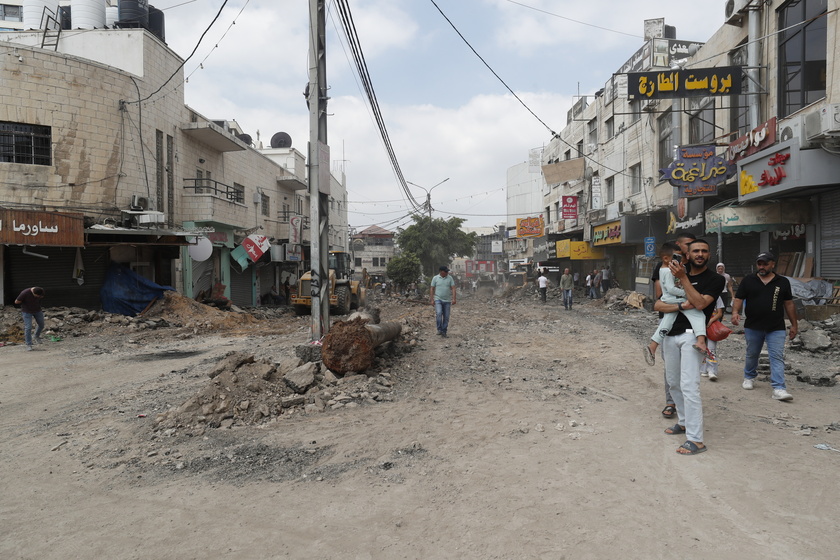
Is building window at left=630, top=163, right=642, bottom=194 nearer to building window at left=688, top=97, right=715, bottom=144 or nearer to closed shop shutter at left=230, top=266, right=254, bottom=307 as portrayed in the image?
building window at left=688, top=97, right=715, bottom=144

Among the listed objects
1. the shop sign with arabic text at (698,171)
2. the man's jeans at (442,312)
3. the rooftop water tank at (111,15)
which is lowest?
the man's jeans at (442,312)

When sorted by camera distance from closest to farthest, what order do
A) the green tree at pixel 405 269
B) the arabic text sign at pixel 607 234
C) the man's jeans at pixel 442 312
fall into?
the man's jeans at pixel 442 312
the arabic text sign at pixel 607 234
the green tree at pixel 405 269

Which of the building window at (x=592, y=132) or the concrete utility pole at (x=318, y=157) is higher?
the building window at (x=592, y=132)

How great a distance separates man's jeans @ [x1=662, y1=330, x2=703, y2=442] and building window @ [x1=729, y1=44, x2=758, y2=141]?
14.1 m

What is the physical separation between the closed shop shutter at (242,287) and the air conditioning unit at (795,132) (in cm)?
2143

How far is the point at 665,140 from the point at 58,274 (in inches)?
904

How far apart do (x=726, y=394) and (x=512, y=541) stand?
4585 mm

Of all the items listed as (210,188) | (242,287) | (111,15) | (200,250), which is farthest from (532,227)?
(111,15)

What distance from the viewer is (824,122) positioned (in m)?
10.2

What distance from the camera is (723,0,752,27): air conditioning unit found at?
14.6 meters

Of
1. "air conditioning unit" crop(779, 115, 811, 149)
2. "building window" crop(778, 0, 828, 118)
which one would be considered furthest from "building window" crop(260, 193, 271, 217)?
"air conditioning unit" crop(779, 115, 811, 149)

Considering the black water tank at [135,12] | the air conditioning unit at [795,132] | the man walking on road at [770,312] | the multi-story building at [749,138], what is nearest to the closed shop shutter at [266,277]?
the black water tank at [135,12]

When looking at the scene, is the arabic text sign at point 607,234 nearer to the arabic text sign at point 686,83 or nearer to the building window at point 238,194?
the arabic text sign at point 686,83

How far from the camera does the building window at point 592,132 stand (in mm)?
30964
